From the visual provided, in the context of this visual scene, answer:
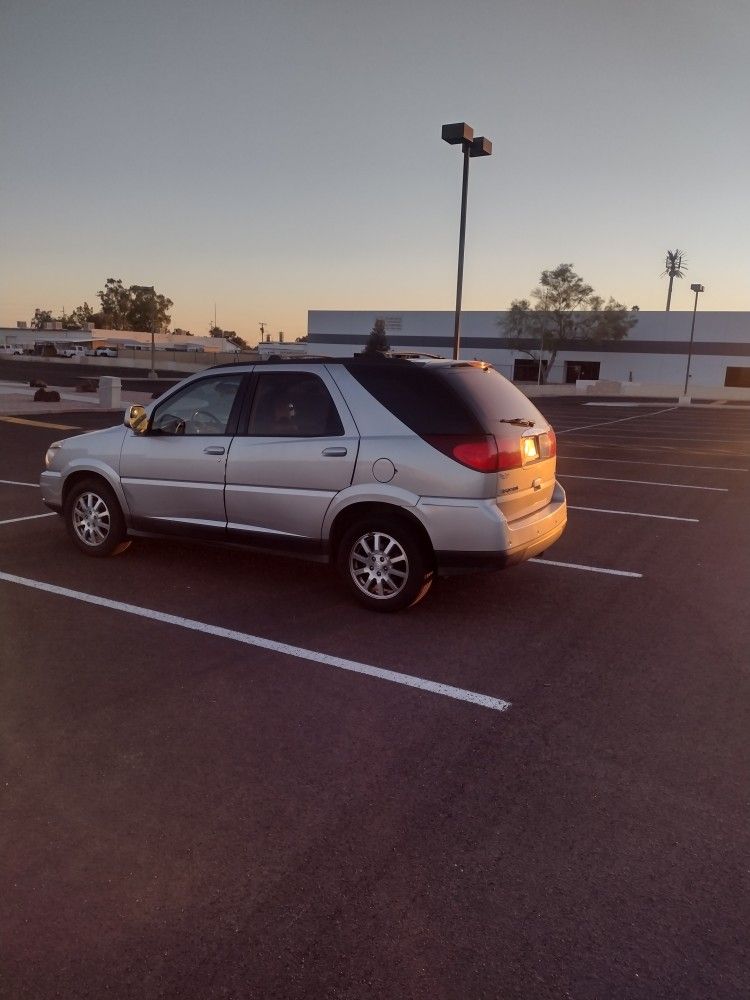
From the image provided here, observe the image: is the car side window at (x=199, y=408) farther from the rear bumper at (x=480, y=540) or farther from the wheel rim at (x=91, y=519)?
the rear bumper at (x=480, y=540)

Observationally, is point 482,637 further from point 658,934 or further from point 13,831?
point 13,831

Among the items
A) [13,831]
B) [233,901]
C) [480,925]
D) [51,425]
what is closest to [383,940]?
[480,925]

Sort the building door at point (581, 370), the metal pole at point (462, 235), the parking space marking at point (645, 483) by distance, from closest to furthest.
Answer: the parking space marking at point (645, 483), the metal pole at point (462, 235), the building door at point (581, 370)

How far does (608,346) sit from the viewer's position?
70500 millimetres

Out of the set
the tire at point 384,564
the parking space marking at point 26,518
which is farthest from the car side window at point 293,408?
the parking space marking at point 26,518

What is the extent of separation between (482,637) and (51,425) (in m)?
16.9

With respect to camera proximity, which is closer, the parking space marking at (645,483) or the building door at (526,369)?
the parking space marking at (645,483)

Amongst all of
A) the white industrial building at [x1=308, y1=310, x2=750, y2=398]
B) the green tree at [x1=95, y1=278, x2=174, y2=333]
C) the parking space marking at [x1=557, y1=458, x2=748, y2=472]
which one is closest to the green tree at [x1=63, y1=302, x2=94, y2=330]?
the green tree at [x1=95, y1=278, x2=174, y2=333]

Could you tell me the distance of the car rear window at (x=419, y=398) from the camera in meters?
5.45

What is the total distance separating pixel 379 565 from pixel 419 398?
4.21 feet

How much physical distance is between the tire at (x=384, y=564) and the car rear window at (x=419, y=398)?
75 centimetres

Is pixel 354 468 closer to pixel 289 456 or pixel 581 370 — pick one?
pixel 289 456

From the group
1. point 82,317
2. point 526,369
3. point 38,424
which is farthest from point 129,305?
point 38,424

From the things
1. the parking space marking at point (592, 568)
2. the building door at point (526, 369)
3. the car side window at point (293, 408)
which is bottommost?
the parking space marking at point (592, 568)
